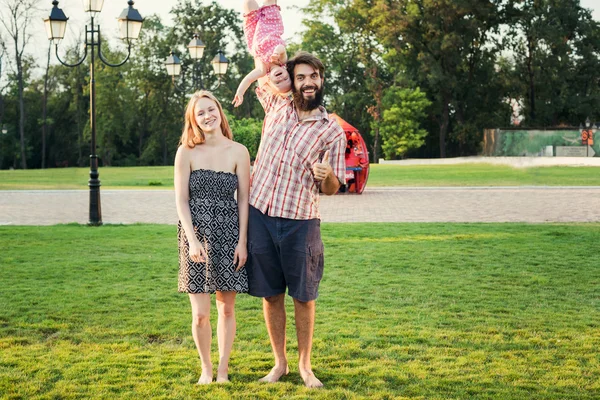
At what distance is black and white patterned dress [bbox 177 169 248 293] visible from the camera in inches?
174

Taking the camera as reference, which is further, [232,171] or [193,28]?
[193,28]

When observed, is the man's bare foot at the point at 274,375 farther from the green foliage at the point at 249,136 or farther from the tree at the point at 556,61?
the tree at the point at 556,61

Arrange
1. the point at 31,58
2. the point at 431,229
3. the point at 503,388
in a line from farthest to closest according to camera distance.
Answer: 1. the point at 31,58
2. the point at 431,229
3. the point at 503,388

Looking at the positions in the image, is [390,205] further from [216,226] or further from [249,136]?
[249,136]

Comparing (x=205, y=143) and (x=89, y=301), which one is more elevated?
(x=205, y=143)

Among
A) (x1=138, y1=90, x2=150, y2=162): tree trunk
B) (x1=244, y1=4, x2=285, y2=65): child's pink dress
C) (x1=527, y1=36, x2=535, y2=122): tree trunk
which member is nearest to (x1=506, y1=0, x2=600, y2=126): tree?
(x1=527, y1=36, x2=535, y2=122): tree trunk

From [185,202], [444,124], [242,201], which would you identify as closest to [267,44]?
[242,201]

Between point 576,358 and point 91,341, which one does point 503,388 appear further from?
point 91,341

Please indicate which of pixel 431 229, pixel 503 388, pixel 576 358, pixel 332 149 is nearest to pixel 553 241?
pixel 431 229

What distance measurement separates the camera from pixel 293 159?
4266 mm

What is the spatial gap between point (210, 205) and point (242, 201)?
7.3 inches

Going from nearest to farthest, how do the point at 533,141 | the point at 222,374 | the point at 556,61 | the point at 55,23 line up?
the point at 222,374 < the point at 55,23 < the point at 533,141 < the point at 556,61

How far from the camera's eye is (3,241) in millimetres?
11820

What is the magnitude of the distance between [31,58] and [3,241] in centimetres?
5085
